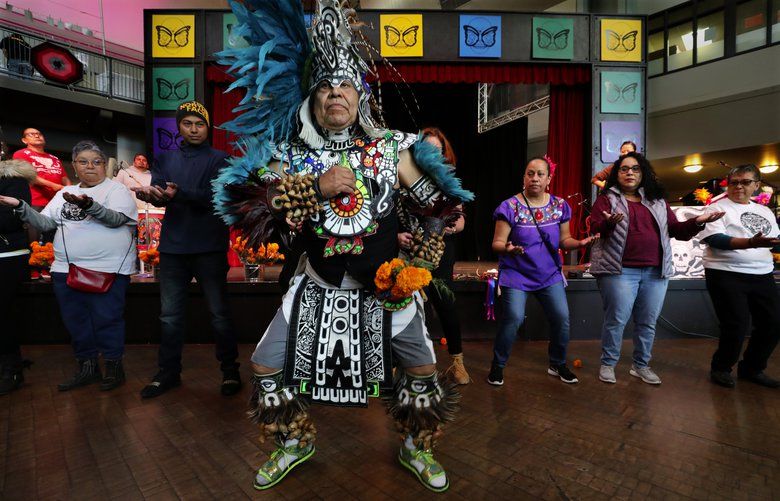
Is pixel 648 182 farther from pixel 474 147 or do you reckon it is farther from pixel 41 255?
pixel 474 147

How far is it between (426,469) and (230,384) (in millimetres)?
1760

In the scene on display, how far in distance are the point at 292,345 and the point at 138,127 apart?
46.1 ft

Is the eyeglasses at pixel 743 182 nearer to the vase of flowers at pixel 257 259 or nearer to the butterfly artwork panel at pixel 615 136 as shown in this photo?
the butterfly artwork panel at pixel 615 136

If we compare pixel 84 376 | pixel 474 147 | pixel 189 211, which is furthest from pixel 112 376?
pixel 474 147

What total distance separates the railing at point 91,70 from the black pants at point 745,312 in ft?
45.2

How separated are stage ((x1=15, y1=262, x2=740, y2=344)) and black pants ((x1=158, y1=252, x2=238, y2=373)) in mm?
1317

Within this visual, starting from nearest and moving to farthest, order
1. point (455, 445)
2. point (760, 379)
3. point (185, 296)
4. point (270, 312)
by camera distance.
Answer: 1. point (455, 445)
2. point (185, 296)
3. point (760, 379)
4. point (270, 312)

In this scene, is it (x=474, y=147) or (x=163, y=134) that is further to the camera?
(x=474, y=147)

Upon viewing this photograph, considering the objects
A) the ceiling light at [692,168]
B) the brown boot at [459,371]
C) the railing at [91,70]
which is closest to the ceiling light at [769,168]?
the ceiling light at [692,168]

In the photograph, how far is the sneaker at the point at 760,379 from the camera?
10.4ft

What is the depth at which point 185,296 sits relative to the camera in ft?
9.83

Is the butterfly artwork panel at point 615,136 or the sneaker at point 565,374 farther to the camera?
the butterfly artwork panel at point 615,136

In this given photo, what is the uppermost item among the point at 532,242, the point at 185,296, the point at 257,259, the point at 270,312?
the point at 532,242

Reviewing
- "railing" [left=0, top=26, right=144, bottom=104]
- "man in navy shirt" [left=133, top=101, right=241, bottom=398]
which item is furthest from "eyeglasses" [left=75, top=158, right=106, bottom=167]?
"railing" [left=0, top=26, right=144, bottom=104]
